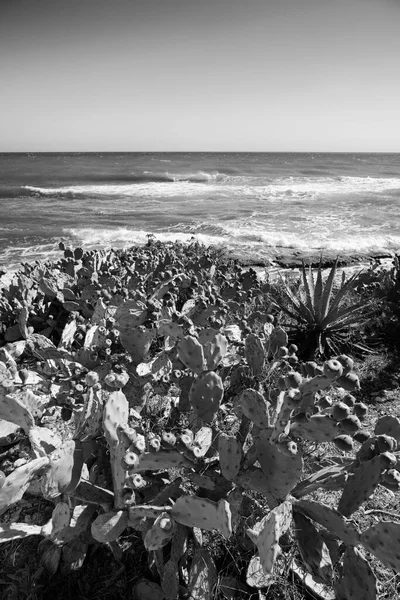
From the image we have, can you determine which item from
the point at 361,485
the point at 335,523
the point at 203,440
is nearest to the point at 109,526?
the point at 203,440

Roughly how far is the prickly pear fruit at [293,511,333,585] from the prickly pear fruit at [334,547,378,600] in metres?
0.06

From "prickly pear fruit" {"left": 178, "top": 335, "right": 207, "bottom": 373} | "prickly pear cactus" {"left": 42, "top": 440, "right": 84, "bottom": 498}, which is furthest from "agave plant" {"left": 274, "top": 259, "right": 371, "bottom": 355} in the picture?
"prickly pear cactus" {"left": 42, "top": 440, "right": 84, "bottom": 498}

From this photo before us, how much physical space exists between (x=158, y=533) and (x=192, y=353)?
76 cm

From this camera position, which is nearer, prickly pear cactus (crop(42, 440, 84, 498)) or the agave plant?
prickly pear cactus (crop(42, 440, 84, 498))

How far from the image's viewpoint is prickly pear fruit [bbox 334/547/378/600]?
145cm

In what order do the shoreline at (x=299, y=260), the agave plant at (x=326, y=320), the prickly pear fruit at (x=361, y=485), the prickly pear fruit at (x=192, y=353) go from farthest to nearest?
the shoreline at (x=299, y=260), the agave plant at (x=326, y=320), the prickly pear fruit at (x=192, y=353), the prickly pear fruit at (x=361, y=485)

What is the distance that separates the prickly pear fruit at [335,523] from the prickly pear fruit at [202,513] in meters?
0.39

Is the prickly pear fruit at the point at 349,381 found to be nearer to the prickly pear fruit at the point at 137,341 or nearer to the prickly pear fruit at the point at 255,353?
the prickly pear fruit at the point at 255,353

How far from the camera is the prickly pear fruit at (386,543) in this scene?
1386mm

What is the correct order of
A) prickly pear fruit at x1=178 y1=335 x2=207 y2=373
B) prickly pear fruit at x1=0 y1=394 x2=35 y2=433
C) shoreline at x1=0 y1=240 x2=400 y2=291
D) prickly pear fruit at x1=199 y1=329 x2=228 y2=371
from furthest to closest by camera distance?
shoreline at x1=0 y1=240 x2=400 y2=291
prickly pear fruit at x1=199 y1=329 x2=228 y2=371
prickly pear fruit at x1=178 y1=335 x2=207 y2=373
prickly pear fruit at x1=0 y1=394 x2=35 y2=433

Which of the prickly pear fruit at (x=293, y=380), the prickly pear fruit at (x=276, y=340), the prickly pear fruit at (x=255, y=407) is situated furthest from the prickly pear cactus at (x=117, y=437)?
the prickly pear fruit at (x=276, y=340)

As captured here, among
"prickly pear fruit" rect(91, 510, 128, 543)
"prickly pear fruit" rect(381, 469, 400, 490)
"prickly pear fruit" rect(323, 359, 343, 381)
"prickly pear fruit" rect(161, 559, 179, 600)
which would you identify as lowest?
"prickly pear fruit" rect(161, 559, 179, 600)

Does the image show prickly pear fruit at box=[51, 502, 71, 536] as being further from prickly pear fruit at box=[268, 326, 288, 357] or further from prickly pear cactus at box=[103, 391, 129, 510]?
prickly pear fruit at box=[268, 326, 288, 357]

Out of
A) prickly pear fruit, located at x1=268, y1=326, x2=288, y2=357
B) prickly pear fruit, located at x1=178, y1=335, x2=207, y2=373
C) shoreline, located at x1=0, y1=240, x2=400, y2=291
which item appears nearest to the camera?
prickly pear fruit, located at x1=178, y1=335, x2=207, y2=373
